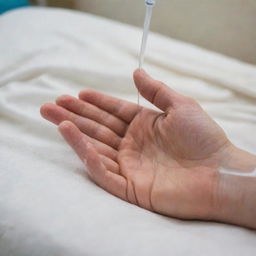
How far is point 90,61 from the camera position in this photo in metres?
0.88

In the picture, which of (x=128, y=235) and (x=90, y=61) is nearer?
(x=128, y=235)

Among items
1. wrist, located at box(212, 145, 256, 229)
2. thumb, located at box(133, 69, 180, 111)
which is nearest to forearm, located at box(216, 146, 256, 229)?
wrist, located at box(212, 145, 256, 229)

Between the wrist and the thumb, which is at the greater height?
the thumb

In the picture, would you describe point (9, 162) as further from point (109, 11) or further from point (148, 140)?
point (109, 11)

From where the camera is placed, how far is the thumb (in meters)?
0.66

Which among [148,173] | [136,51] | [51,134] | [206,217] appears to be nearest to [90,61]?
[136,51]

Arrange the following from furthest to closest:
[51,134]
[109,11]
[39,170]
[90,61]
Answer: [109,11], [90,61], [51,134], [39,170]

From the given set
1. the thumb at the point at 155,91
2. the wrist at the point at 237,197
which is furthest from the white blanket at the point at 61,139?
the thumb at the point at 155,91

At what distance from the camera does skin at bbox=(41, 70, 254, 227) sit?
56 centimetres

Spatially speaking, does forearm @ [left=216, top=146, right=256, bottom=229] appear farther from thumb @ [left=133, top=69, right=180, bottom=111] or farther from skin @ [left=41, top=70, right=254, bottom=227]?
thumb @ [left=133, top=69, right=180, bottom=111]

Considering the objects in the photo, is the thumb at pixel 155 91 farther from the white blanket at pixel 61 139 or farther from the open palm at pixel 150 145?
the white blanket at pixel 61 139

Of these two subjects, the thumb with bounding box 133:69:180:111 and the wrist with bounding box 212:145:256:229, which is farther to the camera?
the thumb with bounding box 133:69:180:111

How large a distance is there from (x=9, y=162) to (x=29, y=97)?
22 cm

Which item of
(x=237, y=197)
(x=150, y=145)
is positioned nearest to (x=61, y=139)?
(x=150, y=145)
